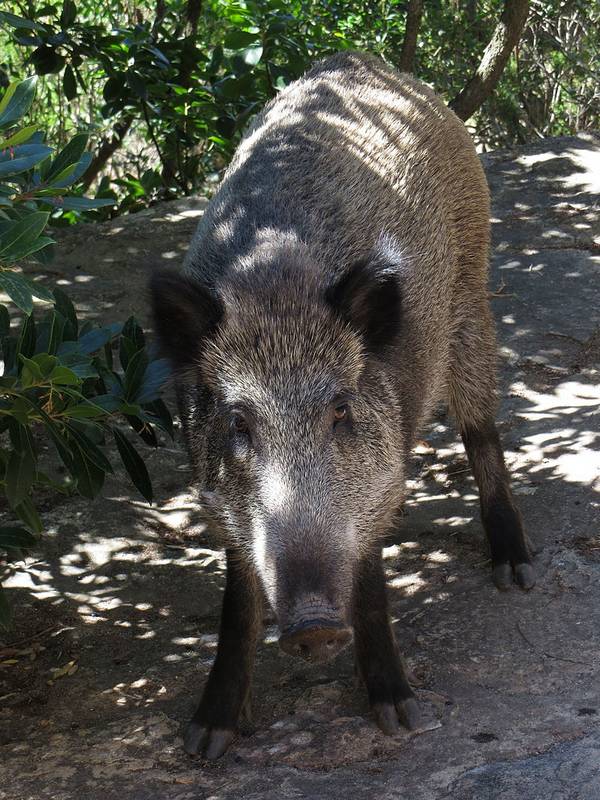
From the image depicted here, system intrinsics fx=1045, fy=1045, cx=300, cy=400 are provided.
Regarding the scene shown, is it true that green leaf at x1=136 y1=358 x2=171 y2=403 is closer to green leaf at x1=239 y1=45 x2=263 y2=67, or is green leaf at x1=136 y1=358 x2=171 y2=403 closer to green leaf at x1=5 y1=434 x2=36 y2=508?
green leaf at x1=5 y1=434 x2=36 y2=508

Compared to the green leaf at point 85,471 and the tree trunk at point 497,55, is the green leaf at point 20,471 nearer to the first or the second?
the green leaf at point 85,471

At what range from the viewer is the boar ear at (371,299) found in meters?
3.68

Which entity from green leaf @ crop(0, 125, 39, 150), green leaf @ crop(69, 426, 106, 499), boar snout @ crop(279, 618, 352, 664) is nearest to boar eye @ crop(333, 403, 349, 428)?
boar snout @ crop(279, 618, 352, 664)

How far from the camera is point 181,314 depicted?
377 cm

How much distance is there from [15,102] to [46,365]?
84cm

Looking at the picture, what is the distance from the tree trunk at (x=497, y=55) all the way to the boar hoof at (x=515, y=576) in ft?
15.3

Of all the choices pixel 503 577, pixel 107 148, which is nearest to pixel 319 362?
pixel 503 577

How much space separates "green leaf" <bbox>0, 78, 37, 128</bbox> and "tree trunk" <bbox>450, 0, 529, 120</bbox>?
5.53 meters

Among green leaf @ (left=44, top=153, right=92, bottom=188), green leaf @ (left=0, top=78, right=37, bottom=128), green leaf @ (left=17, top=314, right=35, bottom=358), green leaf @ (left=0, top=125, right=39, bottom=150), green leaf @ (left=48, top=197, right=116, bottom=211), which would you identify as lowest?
green leaf @ (left=17, top=314, right=35, bottom=358)

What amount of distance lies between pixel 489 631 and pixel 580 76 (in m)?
9.67

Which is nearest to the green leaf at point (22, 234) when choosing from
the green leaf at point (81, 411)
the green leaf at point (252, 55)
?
the green leaf at point (81, 411)

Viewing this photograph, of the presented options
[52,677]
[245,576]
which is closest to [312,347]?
[245,576]

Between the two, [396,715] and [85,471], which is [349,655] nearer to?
[396,715]

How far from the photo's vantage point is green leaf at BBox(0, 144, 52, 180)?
3.21 metres
